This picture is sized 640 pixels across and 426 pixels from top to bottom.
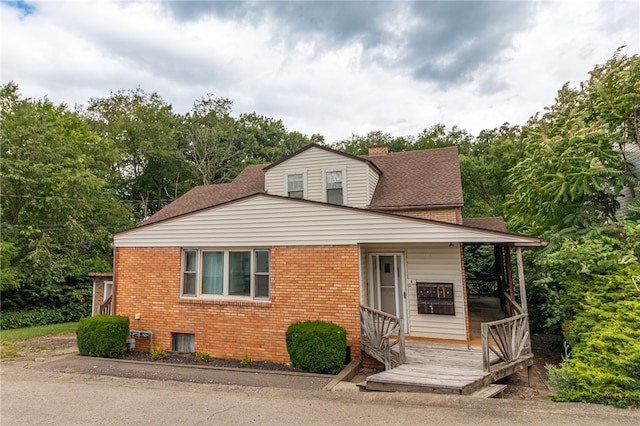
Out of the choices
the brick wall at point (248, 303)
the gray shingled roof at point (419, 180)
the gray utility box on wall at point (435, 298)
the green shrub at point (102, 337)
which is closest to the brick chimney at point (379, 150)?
the gray shingled roof at point (419, 180)

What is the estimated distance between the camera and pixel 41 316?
16828 mm

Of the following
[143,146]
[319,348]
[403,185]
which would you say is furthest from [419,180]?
[143,146]

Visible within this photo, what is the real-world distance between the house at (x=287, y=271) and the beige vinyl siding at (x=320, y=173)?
136 cm

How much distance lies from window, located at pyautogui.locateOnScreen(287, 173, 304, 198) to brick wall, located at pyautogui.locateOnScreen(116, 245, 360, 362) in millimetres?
4010

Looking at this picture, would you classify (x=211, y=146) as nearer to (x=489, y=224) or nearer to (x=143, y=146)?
(x=143, y=146)

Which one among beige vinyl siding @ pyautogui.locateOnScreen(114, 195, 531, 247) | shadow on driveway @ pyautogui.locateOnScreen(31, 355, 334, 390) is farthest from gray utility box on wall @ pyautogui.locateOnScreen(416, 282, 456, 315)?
shadow on driveway @ pyautogui.locateOnScreen(31, 355, 334, 390)

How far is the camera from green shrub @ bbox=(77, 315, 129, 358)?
8758mm

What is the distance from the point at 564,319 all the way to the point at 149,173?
31.5 meters

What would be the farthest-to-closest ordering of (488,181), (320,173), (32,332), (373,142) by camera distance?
(373,142) < (488,181) < (32,332) < (320,173)

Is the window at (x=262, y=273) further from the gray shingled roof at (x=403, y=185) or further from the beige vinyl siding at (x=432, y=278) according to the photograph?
the beige vinyl siding at (x=432, y=278)

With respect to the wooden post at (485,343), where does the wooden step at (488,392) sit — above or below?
below

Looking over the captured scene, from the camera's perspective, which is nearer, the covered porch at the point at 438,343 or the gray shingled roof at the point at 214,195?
the covered porch at the point at 438,343

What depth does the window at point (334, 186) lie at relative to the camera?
38.2 feet

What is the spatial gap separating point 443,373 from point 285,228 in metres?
4.73
